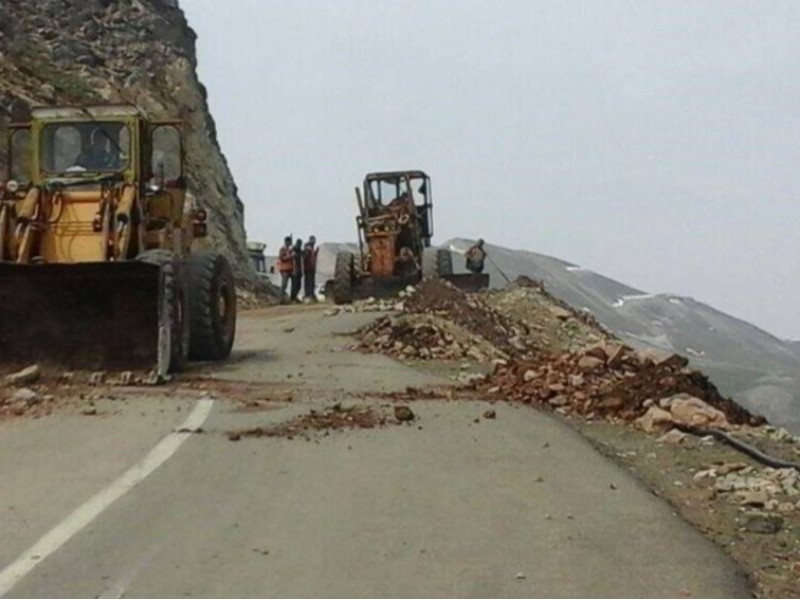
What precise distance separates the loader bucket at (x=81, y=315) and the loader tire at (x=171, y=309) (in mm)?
93

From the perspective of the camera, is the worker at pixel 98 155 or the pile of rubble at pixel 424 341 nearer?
the worker at pixel 98 155

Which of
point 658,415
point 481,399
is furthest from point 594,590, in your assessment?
point 481,399

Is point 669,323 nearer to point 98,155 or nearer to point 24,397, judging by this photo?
point 98,155

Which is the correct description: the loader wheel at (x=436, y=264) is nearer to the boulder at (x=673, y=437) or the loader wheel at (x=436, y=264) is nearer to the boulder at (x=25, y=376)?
the boulder at (x=25, y=376)

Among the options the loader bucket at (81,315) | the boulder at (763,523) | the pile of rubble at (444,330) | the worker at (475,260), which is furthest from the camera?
the worker at (475,260)

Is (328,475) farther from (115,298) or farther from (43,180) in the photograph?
(43,180)

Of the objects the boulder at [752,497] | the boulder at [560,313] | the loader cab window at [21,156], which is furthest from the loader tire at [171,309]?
the boulder at [560,313]

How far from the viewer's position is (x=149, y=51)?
4734 cm

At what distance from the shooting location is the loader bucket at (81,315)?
15.3 metres

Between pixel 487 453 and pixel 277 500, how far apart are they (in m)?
2.48

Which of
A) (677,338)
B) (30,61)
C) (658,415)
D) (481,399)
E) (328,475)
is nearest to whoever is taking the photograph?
(328,475)

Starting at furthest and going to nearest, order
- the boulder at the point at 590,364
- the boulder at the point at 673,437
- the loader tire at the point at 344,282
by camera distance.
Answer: the loader tire at the point at 344,282, the boulder at the point at 590,364, the boulder at the point at 673,437

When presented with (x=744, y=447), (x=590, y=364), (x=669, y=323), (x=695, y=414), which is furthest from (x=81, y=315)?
(x=669, y=323)

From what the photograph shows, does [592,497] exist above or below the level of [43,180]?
below
